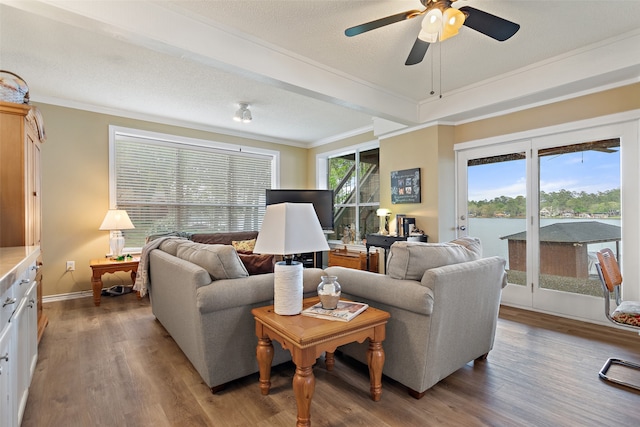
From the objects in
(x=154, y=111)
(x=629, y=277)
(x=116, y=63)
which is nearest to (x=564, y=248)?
(x=629, y=277)

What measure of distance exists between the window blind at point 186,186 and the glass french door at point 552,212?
12.2ft

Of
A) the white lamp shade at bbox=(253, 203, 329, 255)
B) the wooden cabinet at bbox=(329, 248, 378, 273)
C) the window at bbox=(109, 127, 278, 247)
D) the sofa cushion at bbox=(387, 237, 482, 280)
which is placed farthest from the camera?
the wooden cabinet at bbox=(329, 248, 378, 273)

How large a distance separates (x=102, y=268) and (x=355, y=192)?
4.01m

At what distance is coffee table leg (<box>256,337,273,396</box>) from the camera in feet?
6.20

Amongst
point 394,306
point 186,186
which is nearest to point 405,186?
point 394,306

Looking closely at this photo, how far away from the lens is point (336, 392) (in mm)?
1946

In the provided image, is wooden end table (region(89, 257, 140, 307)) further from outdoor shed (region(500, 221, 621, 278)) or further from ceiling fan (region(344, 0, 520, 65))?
outdoor shed (region(500, 221, 621, 278))

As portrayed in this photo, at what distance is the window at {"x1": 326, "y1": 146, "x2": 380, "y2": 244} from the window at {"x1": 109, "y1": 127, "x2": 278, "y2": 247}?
130 cm

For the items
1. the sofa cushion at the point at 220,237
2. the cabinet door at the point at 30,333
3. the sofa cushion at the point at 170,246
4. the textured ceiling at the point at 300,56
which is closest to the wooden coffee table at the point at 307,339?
the sofa cushion at the point at 170,246

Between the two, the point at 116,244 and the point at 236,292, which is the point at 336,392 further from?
the point at 116,244

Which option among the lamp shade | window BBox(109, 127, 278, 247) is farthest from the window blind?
the lamp shade

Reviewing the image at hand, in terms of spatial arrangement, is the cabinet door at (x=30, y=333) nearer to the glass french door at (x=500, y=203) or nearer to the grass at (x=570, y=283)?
the glass french door at (x=500, y=203)

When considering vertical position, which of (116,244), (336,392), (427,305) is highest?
(116,244)

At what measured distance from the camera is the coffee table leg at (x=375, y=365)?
1.81 meters
